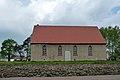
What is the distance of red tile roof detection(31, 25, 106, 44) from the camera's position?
60969 millimetres

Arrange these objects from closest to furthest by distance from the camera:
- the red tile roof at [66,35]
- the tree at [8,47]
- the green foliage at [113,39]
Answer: the red tile roof at [66,35] < the green foliage at [113,39] < the tree at [8,47]

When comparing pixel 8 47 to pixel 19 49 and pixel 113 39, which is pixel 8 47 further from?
pixel 113 39

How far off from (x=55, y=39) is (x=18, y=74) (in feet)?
79.0

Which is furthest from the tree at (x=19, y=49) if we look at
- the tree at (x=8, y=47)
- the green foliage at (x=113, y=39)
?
the green foliage at (x=113, y=39)

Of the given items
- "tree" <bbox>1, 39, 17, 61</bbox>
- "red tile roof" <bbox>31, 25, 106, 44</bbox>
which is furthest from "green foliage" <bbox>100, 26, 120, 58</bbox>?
"tree" <bbox>1, 39, 17, 61</bbox>

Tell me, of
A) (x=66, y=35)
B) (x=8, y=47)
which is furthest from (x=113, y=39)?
(x=8, y=47)

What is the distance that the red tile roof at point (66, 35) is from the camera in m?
61.0

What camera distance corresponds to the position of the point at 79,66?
4069cm

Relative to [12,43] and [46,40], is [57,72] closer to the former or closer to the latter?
[46,40]

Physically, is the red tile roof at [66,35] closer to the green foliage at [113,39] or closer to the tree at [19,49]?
the green foliage at [113,39]

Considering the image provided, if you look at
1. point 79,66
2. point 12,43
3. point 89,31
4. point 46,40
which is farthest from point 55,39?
point 12,43

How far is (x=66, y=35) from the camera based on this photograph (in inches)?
2482

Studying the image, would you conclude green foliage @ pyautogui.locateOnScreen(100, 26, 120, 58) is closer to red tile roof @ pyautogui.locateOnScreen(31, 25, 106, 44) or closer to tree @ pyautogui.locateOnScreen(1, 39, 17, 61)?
red tile roof @ pyautogui.locateOnScreen(31, 25, 106, 44)

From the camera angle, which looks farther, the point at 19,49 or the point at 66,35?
the point at 19,49
